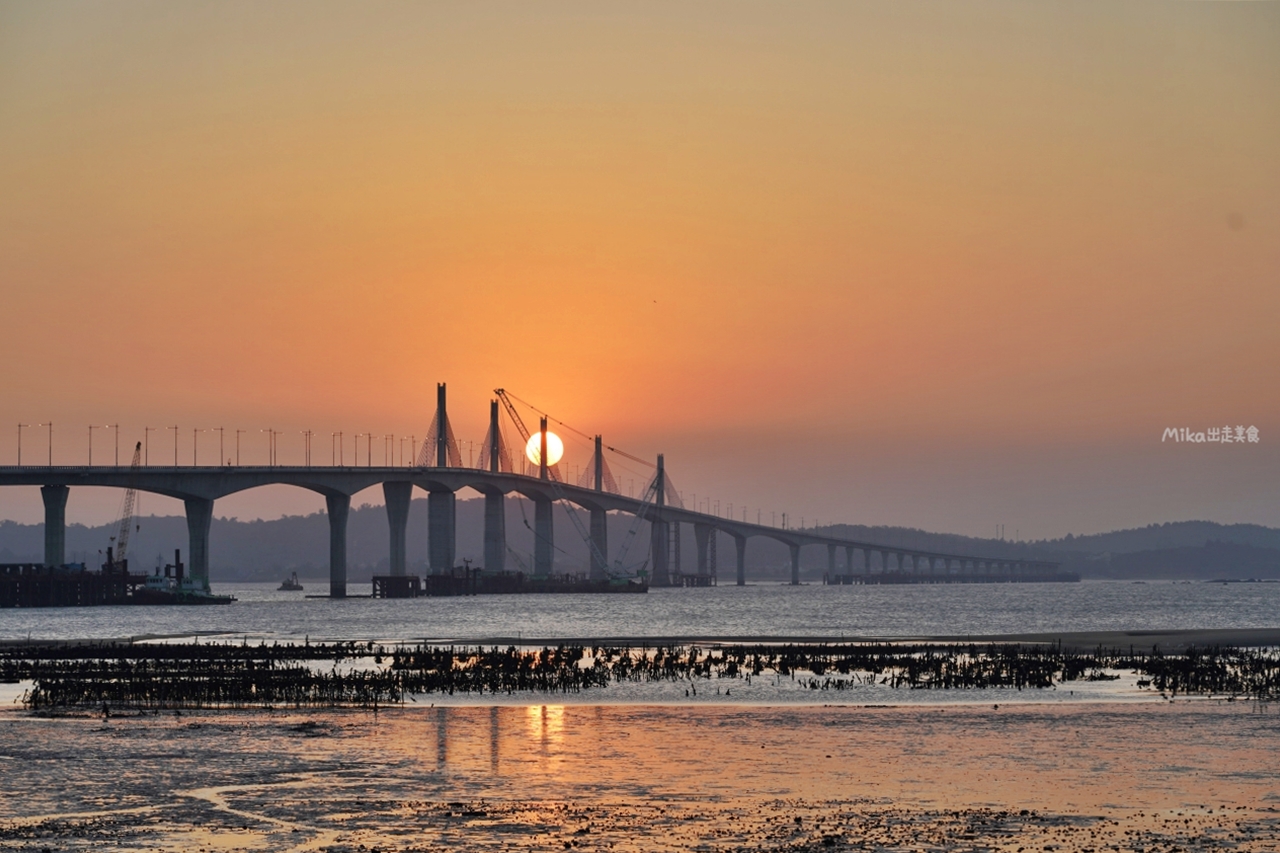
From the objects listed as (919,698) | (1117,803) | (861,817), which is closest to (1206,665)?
(919,698)

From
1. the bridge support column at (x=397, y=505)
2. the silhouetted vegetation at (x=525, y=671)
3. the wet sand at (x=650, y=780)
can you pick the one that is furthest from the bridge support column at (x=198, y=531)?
the wet sand at (x=650, y=780)

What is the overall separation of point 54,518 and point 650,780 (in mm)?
143457

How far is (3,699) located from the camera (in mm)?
Result: 44406

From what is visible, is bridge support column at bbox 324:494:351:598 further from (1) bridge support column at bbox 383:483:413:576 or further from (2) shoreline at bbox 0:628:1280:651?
(2) shoreline at bbox 0:628:1280:651

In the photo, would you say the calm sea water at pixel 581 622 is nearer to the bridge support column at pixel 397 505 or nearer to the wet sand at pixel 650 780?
the bridge support column at pixel 397 505

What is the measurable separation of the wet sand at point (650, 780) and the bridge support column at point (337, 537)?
13864 cm

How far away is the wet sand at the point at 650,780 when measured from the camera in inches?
904

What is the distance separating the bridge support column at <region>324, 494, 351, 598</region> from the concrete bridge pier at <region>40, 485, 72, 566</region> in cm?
2854

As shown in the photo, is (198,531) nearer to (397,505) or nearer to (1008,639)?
(397,505)

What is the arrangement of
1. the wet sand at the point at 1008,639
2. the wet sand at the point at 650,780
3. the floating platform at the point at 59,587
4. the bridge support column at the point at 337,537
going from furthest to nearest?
the bridge support column at the point at 337,537 < the floating platform at the point at 59,587 < the wet sand at the point at 1008,639 < the wet sand at the point at 650,780

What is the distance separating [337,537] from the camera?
181 m

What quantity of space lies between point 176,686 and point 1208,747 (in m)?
29.2

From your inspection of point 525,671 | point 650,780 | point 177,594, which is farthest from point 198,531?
point 650,780

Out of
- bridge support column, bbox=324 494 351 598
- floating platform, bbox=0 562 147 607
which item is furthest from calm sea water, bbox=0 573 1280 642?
bridge support column, bbox=324 494 351 598
